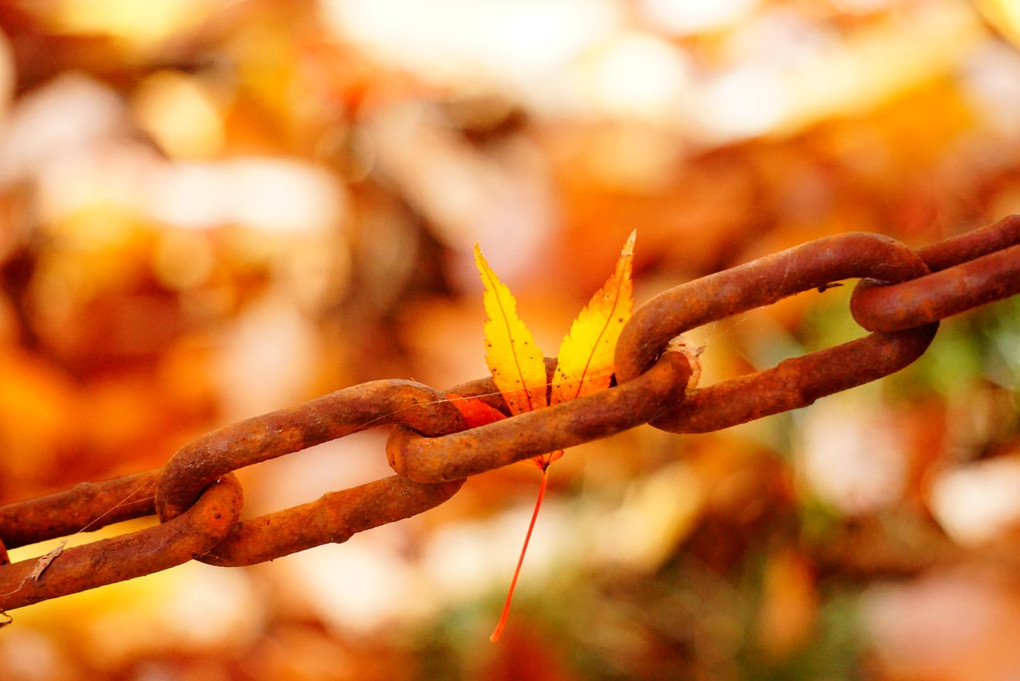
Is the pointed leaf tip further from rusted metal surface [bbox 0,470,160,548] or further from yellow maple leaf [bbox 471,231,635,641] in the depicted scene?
rusted metal surface [bbox 0,470,160,548]

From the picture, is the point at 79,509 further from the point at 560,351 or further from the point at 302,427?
the point at 560,351

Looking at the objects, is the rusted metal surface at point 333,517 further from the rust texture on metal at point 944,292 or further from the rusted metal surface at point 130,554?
the rust texture on metal at point 944,292

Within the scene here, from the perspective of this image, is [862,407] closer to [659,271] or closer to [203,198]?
[659,271]

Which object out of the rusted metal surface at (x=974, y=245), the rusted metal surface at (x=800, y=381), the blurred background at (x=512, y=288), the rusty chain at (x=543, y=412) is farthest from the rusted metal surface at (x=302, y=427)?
the blurred background at (x=512, y=288)

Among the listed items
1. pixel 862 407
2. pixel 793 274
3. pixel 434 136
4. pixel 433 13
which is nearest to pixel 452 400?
pixel 793 274

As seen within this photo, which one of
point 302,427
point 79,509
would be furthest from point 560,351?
point 79,509

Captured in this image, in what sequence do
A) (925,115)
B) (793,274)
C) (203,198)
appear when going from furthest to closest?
(203,198), (925,115), (793,274)

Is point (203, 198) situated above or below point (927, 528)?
above
